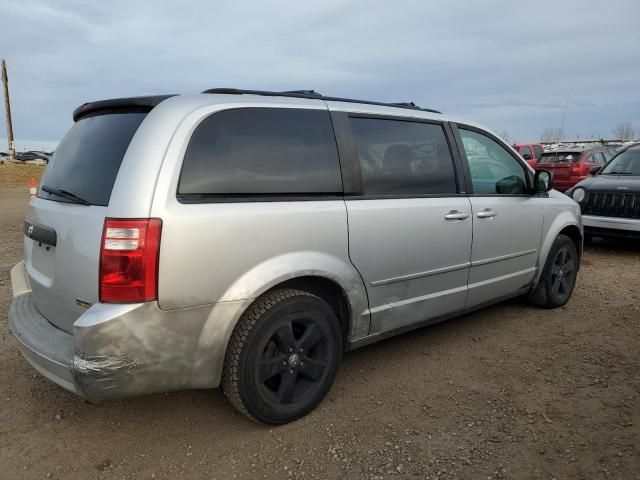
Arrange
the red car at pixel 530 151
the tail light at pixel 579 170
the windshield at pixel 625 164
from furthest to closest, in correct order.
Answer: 1. the red car at pixel 530 151
2. the tail light at pixel 579 170
3. the windshield at pixel 625 164

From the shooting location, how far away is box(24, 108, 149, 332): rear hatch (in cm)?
239

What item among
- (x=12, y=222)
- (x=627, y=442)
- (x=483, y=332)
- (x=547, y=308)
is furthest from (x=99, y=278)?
(x=12, y=222)

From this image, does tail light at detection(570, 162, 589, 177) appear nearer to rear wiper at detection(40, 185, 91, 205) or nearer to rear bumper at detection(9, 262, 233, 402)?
rear bumper at detection(9, 262, 233, 402)

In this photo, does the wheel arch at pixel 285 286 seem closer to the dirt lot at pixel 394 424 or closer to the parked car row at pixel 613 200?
the dirt lot at pixel 394 424

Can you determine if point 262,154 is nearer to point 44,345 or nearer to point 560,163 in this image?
point 44,345

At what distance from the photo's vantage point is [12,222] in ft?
35.4

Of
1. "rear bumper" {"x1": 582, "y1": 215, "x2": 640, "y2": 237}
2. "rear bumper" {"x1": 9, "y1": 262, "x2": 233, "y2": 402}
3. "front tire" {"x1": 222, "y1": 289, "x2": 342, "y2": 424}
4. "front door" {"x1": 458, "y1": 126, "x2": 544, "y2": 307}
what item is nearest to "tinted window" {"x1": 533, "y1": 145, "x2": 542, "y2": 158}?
→ "rear bumper" {"x1": 582, "y1": 215, "x2": 640, "y2": 237}

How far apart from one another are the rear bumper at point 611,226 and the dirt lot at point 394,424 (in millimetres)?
3527

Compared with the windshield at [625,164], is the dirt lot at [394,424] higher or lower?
lower

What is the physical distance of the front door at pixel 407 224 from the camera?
3.09 meters

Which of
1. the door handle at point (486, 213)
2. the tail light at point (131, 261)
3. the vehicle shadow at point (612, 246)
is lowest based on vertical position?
the vehicle shadow at point (612, 246)

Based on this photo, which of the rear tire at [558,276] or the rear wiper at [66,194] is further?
the rear tire at [558,276]

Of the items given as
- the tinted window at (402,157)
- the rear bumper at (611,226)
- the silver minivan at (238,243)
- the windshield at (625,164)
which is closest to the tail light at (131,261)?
the silver minivan at (238,243)

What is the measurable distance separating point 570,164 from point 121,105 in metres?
12.7
